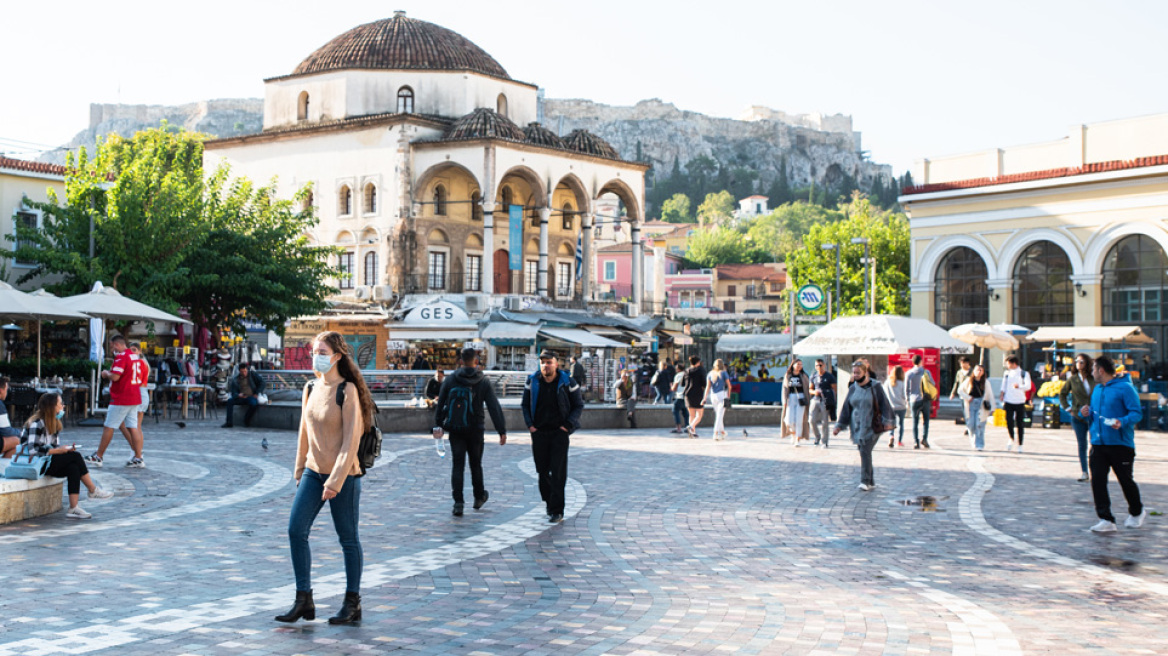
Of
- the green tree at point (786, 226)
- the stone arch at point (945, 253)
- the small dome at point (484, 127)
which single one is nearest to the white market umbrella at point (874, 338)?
the stone arch at point (945, 253)

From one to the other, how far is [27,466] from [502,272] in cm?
4643

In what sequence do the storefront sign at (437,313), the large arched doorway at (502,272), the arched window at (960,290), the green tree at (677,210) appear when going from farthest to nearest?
the green tree at (677,210) < the large arched doorway at (502,272) < the storefront sign at (437,313) < the arched window at (960,290)

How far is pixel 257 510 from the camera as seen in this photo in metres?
12.0

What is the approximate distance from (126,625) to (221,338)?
112ft


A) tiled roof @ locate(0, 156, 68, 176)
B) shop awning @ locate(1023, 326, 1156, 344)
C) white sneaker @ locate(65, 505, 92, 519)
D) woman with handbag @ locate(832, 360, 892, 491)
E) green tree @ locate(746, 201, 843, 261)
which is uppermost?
green tree @ locate(746, 201, 843, 261)

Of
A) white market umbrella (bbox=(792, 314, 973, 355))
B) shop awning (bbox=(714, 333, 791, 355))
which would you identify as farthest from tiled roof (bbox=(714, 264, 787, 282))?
white market umbrella (bbox=(792, 314, 973, 355))

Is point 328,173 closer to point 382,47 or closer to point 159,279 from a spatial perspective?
point 382,47

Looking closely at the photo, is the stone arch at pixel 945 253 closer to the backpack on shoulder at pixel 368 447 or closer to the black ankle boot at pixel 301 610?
the backpack on shoulder at pixel 368 447

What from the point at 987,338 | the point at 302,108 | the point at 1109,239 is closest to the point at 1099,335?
the point at 987,338

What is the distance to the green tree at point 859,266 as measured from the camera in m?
70.4

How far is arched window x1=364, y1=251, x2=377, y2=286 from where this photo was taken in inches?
2093

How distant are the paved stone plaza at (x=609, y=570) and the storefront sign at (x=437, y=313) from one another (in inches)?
1170

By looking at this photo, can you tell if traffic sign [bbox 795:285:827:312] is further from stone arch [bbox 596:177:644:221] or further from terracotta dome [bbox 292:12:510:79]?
terracotta dome [bbox 292:12:510:79]

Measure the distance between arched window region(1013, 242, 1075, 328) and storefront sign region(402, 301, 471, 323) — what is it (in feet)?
62.1
